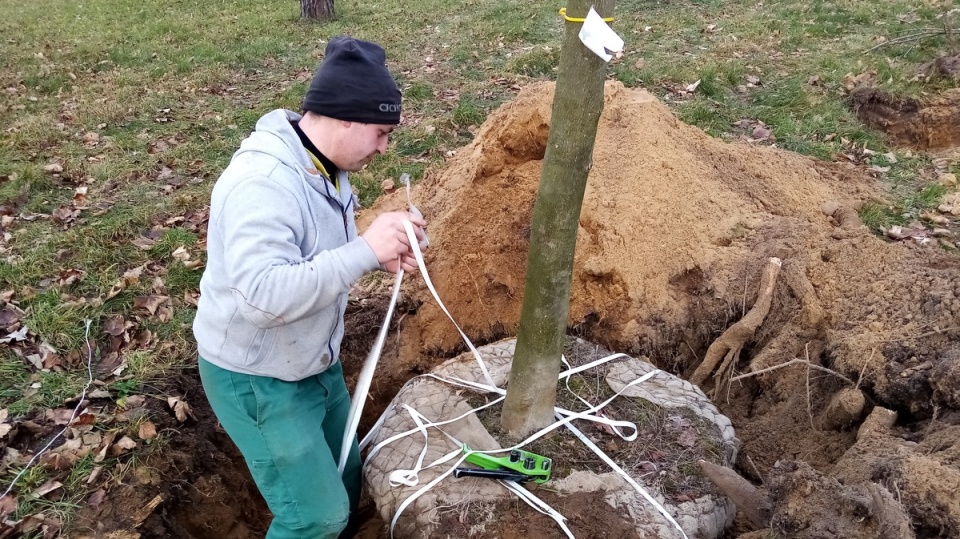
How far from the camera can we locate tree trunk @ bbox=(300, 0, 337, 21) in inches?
378

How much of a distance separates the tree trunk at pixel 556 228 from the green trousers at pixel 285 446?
0.76m

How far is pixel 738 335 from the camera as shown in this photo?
3068 millimetres

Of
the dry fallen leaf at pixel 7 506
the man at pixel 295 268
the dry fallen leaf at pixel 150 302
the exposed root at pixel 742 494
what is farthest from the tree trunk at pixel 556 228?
the dry fallen leaf at pixel 150 302

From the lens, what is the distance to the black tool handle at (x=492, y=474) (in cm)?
234

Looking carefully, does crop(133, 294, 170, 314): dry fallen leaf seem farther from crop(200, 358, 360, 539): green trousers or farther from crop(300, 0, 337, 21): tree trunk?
crop(300, 0, 337, 21): tree trunk

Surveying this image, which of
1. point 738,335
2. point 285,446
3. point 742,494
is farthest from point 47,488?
point 738,335

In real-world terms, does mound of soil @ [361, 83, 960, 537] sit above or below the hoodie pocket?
below

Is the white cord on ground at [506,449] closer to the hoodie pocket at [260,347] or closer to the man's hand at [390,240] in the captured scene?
the man's hand at [390,240]

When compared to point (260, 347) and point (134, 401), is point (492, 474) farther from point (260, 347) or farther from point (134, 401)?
point (134, 401)

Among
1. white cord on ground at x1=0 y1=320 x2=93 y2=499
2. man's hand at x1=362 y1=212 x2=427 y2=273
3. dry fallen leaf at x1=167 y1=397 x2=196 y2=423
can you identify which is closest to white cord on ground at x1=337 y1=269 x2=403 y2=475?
man's hand at x1=362 y1=212 x2=427 y2=273

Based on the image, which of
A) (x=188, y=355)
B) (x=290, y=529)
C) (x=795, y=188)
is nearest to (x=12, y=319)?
(x=188, y=355)

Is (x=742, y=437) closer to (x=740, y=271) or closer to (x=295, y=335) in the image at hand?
(x=740, y=271)

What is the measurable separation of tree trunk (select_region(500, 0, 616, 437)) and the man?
0.45 metres

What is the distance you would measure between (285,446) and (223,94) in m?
5.90
